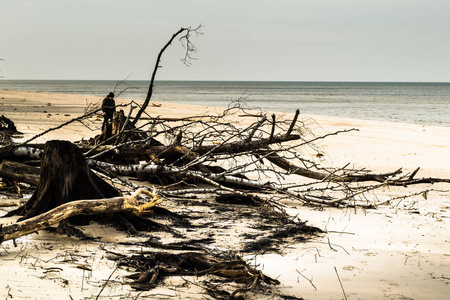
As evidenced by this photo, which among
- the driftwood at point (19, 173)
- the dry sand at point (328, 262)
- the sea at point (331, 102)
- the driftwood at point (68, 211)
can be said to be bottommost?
the sea at point (331, 102)

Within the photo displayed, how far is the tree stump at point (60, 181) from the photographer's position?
5152 mm

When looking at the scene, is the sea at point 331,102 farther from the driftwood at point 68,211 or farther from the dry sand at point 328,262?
the dry sand at point 328,262

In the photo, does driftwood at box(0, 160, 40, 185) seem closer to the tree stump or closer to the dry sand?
the tree stump

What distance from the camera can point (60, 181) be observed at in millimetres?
5203

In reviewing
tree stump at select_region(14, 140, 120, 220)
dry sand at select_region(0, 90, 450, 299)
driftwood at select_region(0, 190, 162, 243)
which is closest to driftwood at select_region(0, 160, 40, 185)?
tree stump at select_region(14, 140, 120, 220)

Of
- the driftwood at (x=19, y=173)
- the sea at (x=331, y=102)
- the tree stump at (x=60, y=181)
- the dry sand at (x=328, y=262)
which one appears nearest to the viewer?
the dry sand at (x=328, y=262)

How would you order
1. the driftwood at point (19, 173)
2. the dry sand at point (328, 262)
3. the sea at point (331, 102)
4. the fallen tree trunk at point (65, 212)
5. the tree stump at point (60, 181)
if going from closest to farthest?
the dry sand at point (328, 262) → the fallen tree trunk at point (65, 212) → the tree stump at point (60, 181) → the driftwood at point (19, 173) → the sea at point (331, 102)

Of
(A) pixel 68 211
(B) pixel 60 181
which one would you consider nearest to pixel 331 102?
(B) pixel 60 181

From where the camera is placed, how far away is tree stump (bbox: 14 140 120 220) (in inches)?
203

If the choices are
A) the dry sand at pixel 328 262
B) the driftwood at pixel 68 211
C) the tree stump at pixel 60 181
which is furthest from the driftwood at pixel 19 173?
the driftwood at pixel 68 211

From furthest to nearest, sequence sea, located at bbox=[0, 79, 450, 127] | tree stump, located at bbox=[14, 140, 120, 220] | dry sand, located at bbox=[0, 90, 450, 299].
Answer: sea, located at bbox=[0, 79, 450, 127] → tree stump, located at bbox=[14, 140, 120, 220] → dry sand, located at bbox=[0, 90, 450, 299]

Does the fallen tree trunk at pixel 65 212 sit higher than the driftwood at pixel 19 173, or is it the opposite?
the driftwood at pixel 19 173

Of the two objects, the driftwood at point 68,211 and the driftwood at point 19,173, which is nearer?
the driftwood at point 68,211

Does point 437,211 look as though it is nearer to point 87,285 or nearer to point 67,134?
point 87,285
